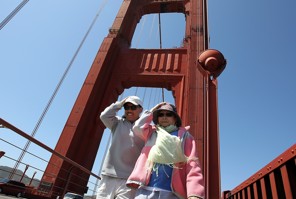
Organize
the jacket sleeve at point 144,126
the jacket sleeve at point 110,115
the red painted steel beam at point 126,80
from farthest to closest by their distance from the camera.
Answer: the red painted steel beam at point 126,80 < the jacket sleeve at point 110,115 < the jacket sleeve at point 144,126

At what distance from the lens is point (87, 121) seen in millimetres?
5688

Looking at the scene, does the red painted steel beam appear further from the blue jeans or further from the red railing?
the blue jeans

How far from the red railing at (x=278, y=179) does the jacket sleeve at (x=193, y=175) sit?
0.45 metres

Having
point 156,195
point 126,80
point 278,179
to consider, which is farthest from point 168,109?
point 126,80

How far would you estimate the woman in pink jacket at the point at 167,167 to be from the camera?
3.94 ft

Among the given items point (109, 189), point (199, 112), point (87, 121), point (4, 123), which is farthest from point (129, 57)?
point (109, 189)

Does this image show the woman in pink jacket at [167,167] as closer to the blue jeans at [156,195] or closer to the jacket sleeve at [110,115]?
the blue jeans at [156,195]

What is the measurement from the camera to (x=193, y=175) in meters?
1.22

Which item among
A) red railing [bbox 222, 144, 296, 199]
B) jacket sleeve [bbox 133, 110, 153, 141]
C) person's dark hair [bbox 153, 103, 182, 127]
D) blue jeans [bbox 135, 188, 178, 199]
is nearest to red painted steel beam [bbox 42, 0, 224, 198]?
red railing [bbox 222, 144, 296, 199]

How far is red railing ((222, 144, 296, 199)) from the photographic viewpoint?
44.9 inches

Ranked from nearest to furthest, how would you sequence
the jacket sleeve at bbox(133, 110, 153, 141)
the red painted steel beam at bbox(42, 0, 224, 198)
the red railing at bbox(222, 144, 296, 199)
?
the red railing at bbox(222, 144, 296, 199)
the jacket sleeve at bbox(133, 110, 153, 141)
the red painted steel beam at bbox(42, 0, 224, 198)

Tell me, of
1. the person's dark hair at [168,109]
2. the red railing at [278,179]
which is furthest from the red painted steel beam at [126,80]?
Answer: the person's dark hair at [168,109]

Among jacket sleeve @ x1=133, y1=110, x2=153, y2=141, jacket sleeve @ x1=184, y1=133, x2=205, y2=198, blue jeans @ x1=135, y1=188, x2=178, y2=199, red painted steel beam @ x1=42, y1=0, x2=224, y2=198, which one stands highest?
red painted steel beam @ x1=42, y1=0, x2=224, y2=198

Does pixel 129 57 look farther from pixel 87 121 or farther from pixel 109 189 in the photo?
pixel 109 189
